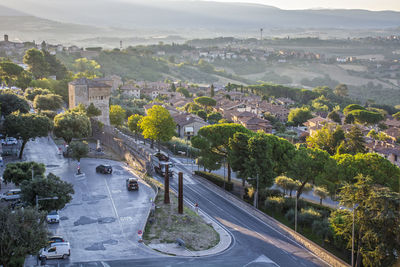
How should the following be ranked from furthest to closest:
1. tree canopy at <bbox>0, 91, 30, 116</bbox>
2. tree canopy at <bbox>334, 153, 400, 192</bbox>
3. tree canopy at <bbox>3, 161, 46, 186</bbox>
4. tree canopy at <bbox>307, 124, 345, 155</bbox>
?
tree canopy at <bbox>307, 124, 345, 155</bbox> < tree canopy at <bbox>0, 91, 30, 116</bbox> < tree canopy at <bbox>334, 153, 400, 192</bbox> < tree canopy at <bbox>3, 161, 46, 186</bbox>

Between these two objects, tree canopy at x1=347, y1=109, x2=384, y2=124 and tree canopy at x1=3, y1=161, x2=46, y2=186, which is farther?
tree canopy at x1=347, y1=109, x2=384, y2=124

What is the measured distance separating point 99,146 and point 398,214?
34.5 metres

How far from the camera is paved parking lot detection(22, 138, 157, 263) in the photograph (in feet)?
89.5

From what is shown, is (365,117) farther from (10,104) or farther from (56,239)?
(56,239)

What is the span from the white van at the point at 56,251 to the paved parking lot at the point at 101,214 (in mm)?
301

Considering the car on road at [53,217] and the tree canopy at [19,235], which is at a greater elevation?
the tree canopy at [19,235]

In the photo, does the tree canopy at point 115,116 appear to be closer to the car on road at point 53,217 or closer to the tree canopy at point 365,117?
the car on road at point 53,217

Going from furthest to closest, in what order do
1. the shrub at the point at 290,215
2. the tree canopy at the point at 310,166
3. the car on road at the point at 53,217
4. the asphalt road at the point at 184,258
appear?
1. the tree canopy at the point at 310,166
2. the shrub at the point at 290,215
3. the car on road at the point at 53,217
4. the asphalt road at the point at 184,258

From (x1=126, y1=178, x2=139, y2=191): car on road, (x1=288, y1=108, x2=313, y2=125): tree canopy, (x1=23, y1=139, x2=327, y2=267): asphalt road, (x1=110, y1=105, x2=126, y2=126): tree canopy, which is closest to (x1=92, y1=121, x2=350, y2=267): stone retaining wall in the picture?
(x1=23, y1=139, x2=327, y2=267): asphalt road

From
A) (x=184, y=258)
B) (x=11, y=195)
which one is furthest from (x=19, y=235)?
(x=11, y=195)

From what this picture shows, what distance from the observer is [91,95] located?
6288 cm

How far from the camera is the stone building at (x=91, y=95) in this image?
6250 cm

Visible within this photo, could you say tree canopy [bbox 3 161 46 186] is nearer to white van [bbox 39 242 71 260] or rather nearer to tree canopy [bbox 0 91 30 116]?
white van [bbox 39 242 71 260]

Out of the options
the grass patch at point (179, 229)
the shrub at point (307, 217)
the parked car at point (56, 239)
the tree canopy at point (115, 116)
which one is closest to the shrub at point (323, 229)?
the shrub at point (307, 217)
